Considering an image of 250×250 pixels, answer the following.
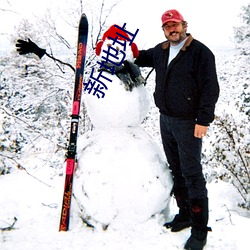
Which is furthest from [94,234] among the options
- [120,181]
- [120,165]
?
[120,165]

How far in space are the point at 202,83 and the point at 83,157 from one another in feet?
4.61

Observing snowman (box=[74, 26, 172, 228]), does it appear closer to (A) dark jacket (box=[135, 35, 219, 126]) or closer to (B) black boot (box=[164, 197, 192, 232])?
(B) black boot (box=[164, 197, 192, 232])

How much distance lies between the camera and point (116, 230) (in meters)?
2.81

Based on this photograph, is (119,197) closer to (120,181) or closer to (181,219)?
(120,181)

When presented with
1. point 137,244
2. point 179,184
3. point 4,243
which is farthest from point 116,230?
point 4,243

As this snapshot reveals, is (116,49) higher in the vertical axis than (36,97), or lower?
higher

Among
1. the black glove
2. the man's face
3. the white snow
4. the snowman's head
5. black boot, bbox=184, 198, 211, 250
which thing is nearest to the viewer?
the man's face

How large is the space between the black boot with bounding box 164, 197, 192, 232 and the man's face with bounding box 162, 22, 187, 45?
158 cm

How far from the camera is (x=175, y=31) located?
2453 millimetres

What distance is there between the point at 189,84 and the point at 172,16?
0.60 m

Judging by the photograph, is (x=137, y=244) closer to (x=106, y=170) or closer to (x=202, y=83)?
(x=106, y=170)

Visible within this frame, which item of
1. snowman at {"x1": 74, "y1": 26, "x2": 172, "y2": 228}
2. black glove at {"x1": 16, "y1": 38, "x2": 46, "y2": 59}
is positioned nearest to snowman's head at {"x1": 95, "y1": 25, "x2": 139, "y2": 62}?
snowman at {"x1": 74, "y1": 26, "x2": 172, "y2": 228}

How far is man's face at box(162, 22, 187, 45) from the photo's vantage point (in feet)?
8.04

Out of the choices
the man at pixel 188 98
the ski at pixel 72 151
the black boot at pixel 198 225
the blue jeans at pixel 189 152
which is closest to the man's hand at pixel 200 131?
the man at pixel 188 98
